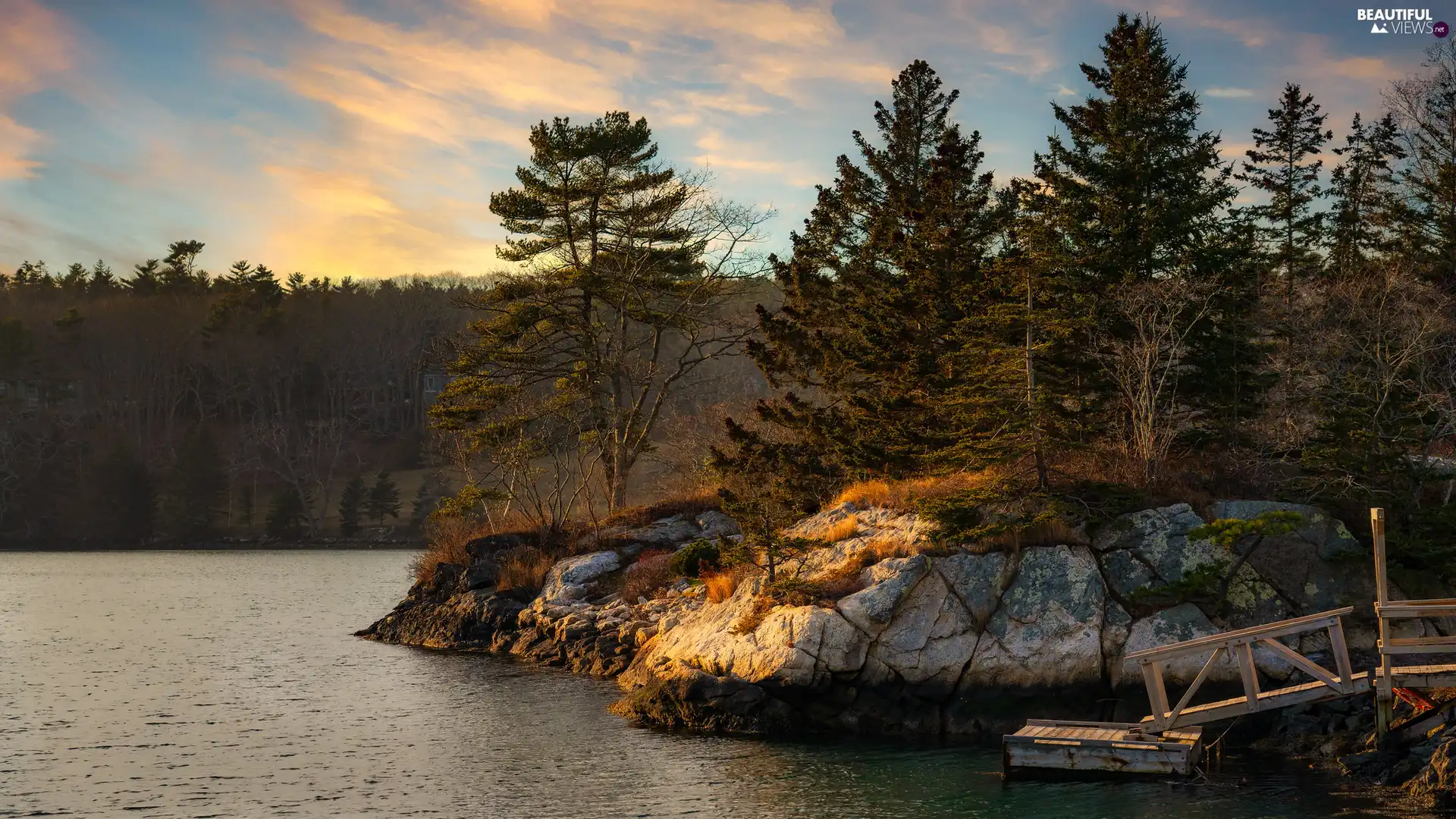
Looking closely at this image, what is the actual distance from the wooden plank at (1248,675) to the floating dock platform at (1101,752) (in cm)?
115

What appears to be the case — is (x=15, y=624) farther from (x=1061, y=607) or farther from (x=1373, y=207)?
(x=1373, y=207)

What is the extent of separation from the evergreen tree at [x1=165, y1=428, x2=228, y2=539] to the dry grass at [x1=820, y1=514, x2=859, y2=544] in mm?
85509

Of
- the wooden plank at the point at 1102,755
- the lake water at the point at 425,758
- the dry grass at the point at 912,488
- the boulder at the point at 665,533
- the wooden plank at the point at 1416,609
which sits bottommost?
the lake water at the point at 425,758

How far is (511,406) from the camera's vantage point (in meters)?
49.1

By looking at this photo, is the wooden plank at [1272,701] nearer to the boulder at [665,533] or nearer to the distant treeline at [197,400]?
the boulder at [665,533]

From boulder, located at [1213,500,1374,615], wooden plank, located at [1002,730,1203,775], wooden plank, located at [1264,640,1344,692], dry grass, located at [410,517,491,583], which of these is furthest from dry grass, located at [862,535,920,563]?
dry grass, located at [410,517,491,583]

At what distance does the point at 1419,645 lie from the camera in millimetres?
19953

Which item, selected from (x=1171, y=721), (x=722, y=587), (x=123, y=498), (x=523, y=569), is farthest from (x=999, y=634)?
A: (x=123, y=498)

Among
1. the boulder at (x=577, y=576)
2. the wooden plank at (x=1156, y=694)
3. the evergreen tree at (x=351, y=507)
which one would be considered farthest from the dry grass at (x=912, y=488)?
the evergreen tree at (x=351, y=507)

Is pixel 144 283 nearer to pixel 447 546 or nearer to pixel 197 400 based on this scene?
pixel 197 400

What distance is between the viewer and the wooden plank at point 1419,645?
19922mm

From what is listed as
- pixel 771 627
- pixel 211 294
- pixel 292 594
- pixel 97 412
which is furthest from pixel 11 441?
pixel 771 627

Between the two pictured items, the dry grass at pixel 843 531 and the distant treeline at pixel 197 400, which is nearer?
the dry grass at pixel 843 531

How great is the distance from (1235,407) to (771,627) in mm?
14529
